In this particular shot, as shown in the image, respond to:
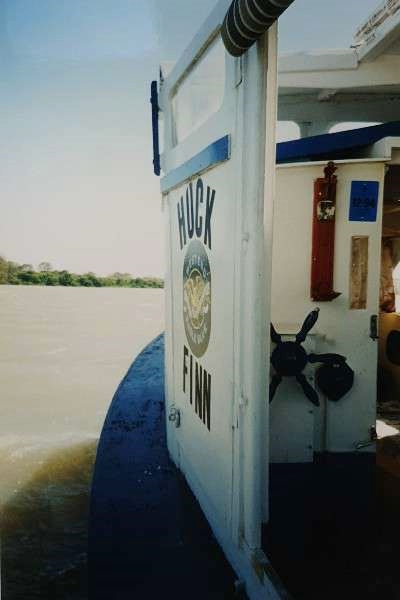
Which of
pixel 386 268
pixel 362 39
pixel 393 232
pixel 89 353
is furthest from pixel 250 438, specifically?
pixel 89 353

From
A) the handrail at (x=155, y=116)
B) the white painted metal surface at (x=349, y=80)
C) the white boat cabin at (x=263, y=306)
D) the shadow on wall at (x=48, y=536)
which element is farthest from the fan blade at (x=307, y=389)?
the white painted metal surface at (x=349, y=80)

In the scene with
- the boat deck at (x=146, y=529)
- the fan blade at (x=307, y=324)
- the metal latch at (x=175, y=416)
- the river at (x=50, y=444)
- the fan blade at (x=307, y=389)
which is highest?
the fan blade at (x=307, y=324)

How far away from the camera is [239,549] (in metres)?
2.13

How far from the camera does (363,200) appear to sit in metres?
3.08

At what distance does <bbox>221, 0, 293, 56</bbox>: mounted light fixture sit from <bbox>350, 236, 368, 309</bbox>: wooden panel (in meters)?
1.72

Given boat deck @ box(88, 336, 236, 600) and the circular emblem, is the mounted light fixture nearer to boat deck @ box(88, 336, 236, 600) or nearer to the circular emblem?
the circular emblem

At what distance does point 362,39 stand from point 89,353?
11.5 metres

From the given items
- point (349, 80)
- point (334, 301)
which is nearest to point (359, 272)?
point (334, 301)

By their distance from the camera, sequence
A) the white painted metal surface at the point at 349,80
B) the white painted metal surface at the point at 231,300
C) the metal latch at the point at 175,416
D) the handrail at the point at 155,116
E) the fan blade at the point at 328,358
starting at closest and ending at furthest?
the white painted metal surface at the point at 231,300 → the fan blade at the point at 328,358 → the metal latch at the point at 175,416 → the handrail at the point at 155,116 → the white painted metal surface at the point at 349,80

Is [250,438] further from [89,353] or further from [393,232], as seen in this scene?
[89,353]

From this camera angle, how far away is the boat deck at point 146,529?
2.20 m

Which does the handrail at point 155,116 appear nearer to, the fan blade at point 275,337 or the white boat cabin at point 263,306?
the white boat cabin at point 263,306

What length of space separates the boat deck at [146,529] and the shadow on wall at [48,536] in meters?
0.32

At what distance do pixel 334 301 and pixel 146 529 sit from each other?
6.42 ft
